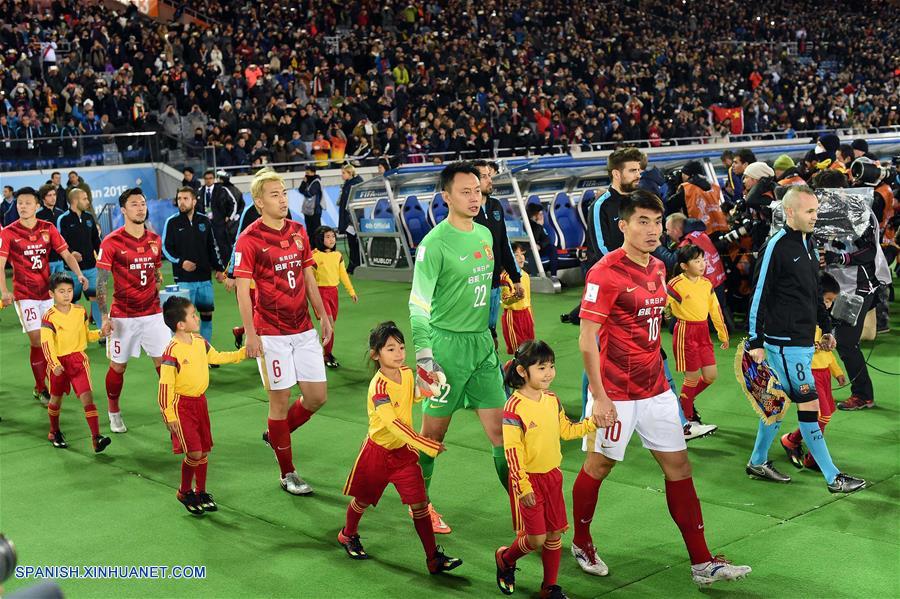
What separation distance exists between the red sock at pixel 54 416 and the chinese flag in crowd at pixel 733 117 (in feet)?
95.1

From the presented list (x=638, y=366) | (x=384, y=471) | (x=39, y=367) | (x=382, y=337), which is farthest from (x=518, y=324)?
(x=39, y=367)

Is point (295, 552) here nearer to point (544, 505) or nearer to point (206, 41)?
point (544, 505)

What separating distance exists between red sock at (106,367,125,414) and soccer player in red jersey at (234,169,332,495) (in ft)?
7.18

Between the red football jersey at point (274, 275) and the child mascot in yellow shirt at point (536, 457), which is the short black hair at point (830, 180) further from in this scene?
the child mascot in yellow shirt at point (536, 457)

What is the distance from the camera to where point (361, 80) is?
29.2m

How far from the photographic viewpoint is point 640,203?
5258 mm

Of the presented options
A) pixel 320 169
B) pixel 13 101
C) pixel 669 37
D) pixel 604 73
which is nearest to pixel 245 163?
pixel 320 169

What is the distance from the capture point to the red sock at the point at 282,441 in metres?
7.02

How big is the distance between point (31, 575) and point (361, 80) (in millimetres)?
24658

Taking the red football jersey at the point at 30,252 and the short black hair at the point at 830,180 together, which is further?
the red football jersey at the point at 30,252

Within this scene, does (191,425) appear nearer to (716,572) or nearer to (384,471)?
(384,471)

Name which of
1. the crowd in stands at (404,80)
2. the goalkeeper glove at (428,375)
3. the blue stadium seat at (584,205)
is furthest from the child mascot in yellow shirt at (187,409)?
the crowd in stands at (404,80)

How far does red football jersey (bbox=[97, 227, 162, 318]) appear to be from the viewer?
8.66 metres

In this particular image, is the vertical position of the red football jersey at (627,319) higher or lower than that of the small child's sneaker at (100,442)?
higher
